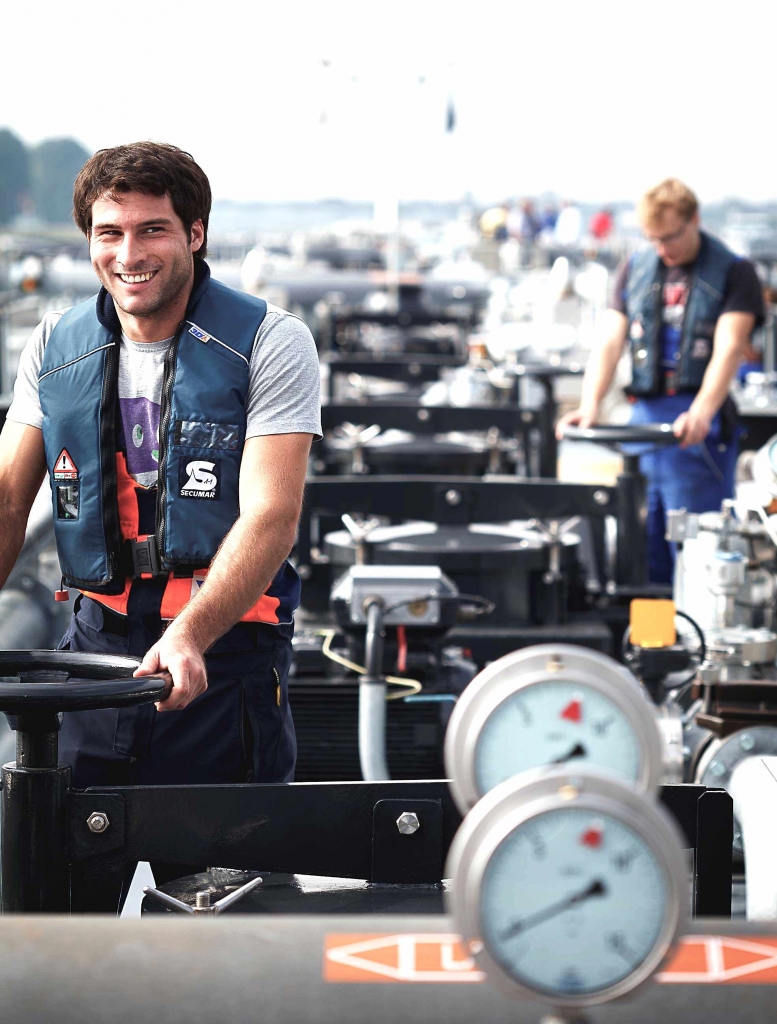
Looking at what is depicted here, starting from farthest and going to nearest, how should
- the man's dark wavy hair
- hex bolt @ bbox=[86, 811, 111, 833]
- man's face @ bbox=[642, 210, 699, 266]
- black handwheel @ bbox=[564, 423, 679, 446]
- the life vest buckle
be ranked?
man's face @ bbox=[642, 210, 699, 266], black handwheel @ bbox=[564, 423, 679, 446], the life vest buckle, the man's dark wavy hair, hex bolt @ bbox=[86, 811, 111, 833]

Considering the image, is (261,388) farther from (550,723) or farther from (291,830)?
(550,723)

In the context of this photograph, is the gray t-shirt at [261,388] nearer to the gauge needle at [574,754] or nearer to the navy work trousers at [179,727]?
the navy work trousers at [179,727]

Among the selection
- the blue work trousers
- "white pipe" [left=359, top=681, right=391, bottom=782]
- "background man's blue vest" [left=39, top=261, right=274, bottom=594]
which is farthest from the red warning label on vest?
the blue work trousers

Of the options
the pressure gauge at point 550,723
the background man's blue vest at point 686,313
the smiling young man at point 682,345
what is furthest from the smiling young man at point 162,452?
the background man's blue vest at point 686,313

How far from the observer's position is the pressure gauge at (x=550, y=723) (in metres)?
1.24

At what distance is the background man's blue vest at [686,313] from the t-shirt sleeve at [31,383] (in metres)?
3.10

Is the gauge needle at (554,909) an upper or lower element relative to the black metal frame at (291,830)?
upper

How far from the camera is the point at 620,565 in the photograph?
4.87 meters

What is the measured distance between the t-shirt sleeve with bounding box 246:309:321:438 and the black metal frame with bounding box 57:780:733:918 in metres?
0.58

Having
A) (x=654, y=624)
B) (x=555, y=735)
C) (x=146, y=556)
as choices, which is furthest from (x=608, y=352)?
(x=555, y=735)

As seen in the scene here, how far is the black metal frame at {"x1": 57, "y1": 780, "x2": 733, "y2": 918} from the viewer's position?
6.73 feet

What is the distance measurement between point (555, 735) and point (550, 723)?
0.01 meters

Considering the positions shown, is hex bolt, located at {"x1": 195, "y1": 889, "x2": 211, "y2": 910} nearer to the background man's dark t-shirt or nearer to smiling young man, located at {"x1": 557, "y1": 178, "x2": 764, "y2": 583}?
smiling young man, located at {"x1": 557, "y1": 178, "x2": 764, "y2": 583}

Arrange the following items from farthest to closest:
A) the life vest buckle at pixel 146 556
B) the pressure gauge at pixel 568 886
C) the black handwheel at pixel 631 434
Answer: the black handwheel at pixel 631 434 < the life vest buckle at pixel 146 556 < the pressure gauge at pixel 568 886
